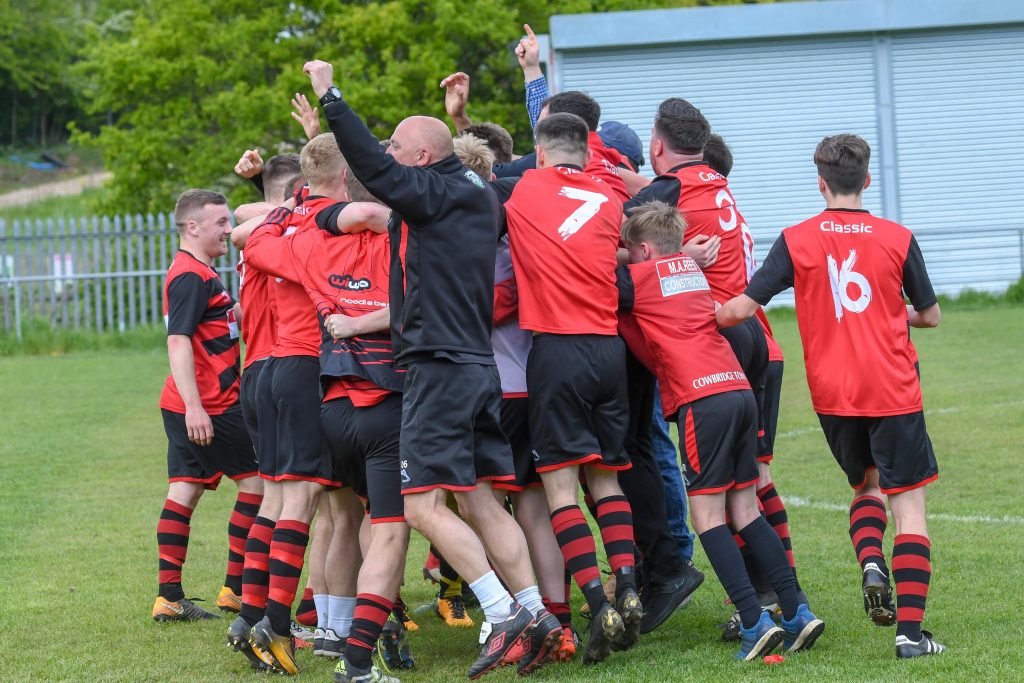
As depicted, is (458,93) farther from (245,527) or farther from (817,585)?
(817,585)

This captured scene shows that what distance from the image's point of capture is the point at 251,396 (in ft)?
20.5

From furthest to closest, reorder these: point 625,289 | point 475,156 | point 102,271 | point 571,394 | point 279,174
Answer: point 102,271, point 279,174, point 475,156, point 625,289, point 571,394

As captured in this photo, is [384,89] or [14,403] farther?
[384,89]

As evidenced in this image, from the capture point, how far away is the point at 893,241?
542 centimetres

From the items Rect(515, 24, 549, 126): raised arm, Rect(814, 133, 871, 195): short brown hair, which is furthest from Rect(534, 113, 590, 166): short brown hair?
Rect(814, 133, 871, 195): short brown hair

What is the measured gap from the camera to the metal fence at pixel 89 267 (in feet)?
74.4

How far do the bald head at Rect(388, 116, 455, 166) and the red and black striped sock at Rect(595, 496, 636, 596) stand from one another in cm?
176

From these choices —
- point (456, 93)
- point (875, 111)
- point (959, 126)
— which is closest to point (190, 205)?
point (456, 93)

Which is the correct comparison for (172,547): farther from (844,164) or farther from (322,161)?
(844,164)

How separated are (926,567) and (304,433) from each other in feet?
9.31

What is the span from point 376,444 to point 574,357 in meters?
0.96

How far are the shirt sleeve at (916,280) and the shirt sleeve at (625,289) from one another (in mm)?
1215

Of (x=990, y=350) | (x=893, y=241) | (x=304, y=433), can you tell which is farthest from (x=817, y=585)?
(x=990, y=350)

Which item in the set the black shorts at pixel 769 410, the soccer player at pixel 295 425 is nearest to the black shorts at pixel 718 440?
the black shorts at pixel 769 410
